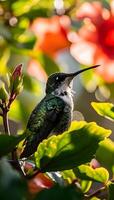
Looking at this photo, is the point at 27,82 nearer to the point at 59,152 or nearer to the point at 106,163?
the point at 106,163

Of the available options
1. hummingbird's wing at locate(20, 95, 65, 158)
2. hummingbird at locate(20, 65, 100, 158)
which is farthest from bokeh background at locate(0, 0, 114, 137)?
hummingbird's wing at locate(20, 95, 65, 158)

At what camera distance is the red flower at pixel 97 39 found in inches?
94.9

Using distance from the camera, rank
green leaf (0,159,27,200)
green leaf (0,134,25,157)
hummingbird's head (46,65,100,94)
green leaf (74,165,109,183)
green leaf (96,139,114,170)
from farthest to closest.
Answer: hummingbird's head (46,65,100,94) → green leaf (96,139,114,170) → green leaf (74,165,109,183) → green leaf (0,134,25,157) → green leaf (0,159,27,200)

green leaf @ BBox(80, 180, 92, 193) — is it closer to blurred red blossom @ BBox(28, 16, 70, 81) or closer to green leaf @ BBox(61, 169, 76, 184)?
green leaf @ BBox(61, 169, 76, 184)

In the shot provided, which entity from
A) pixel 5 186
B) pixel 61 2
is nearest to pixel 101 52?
pixel 61 2

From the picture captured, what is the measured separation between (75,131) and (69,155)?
52 mm

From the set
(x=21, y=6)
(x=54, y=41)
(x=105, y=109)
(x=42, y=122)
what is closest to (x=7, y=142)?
(x=105, y=109)

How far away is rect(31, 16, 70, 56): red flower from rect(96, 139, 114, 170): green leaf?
105 centimetres

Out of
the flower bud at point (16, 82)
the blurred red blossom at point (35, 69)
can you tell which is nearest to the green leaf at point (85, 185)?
the flower bud at point (16, 82)

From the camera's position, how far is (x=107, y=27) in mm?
2389

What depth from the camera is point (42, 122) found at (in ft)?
5.44

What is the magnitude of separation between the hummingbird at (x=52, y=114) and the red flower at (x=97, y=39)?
0.58ft

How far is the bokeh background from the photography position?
2.28 meters

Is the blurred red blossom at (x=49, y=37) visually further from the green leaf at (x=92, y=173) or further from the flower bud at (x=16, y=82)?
the green leaf at (x=92, y=173)
